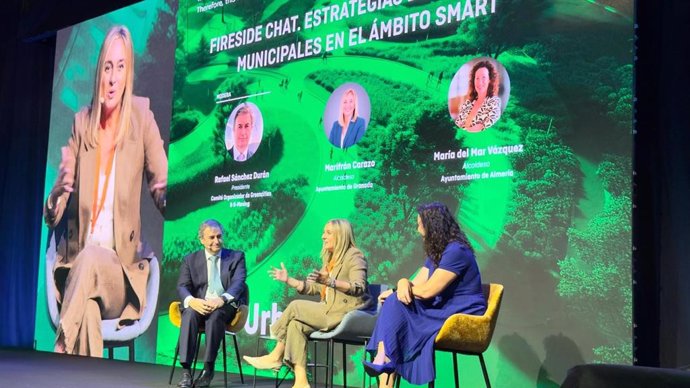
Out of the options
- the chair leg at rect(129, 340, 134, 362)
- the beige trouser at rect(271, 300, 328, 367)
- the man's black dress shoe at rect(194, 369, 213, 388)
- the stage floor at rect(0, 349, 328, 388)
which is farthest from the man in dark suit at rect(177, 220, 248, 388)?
the chair leg at rect(129, 340, 134, 362)

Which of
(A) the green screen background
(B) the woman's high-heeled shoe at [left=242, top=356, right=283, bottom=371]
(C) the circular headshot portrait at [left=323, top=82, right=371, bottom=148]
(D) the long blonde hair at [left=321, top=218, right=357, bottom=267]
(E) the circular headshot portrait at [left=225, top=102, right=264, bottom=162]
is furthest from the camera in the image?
(E) the circular headshot portrait at [left=225, top=102, right=264, bottom=162]

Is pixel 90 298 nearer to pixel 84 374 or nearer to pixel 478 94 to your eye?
pixel 84 374

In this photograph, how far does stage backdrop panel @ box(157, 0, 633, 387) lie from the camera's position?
15.1 ft

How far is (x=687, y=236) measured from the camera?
14.2ft

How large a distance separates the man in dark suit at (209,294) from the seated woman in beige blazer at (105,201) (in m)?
2.01

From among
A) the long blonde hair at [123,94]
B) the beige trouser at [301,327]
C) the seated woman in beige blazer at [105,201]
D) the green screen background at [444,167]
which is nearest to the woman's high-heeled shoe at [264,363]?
the beige trouser at [301,327]

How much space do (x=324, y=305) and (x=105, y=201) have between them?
3.67 meters

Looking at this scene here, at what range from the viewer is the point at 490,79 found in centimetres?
510

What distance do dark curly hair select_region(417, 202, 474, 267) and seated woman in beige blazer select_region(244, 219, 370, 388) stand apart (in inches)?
25.5

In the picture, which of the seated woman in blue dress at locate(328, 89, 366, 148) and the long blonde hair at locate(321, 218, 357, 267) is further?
the seated woman in blue dress at locate(328, 89, 366, 148)

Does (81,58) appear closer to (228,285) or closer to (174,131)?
(174,131)

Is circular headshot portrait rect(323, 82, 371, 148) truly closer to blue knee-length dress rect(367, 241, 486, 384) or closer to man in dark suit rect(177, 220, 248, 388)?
man in dark suit rect(177, 220, 248, 388)

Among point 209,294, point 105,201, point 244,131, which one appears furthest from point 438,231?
point 105,201

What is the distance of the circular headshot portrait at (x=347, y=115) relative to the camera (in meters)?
5.79
